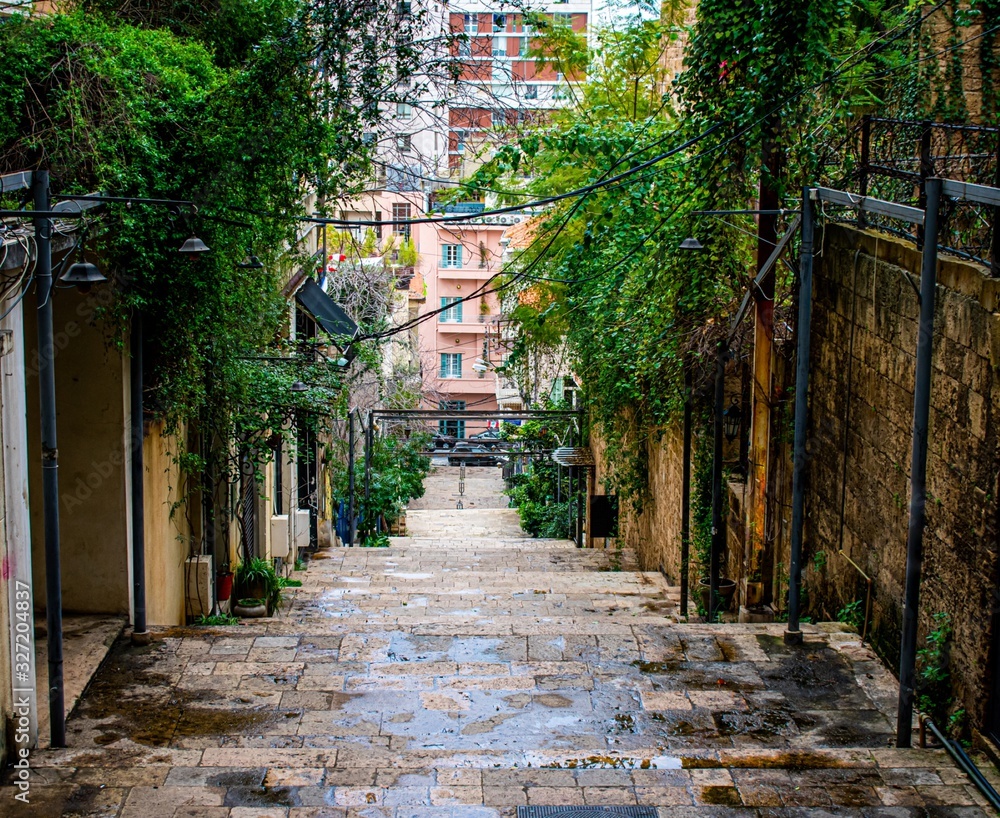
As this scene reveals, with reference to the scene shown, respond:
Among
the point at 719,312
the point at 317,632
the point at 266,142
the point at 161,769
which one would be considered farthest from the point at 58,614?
the point at 719,312

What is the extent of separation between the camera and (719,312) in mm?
10781

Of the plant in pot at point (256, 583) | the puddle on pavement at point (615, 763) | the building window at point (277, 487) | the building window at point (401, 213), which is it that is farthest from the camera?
the building window at point (401, 213)

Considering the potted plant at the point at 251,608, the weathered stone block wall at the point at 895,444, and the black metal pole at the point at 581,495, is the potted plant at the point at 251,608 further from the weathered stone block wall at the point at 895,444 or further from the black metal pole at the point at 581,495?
the black metal pole at the point at 581,495

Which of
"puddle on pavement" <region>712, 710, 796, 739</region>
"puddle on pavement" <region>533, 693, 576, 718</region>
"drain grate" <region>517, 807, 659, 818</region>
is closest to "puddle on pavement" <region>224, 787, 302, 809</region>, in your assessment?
"drain grate" <region>517, 807, 659, 818</region>

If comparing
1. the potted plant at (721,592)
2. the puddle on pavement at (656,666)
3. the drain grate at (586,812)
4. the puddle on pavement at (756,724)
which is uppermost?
the drain grate at (586,812)

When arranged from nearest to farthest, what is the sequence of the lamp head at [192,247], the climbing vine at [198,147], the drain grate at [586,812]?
the drain grate at [586,812] → the lamp head at [192,247] → the climbing vine at [198,147]

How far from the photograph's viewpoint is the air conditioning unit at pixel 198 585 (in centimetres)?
1018

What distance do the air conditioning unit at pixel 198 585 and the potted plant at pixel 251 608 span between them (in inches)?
14.8

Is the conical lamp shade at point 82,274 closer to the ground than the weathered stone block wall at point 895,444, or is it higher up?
higher up

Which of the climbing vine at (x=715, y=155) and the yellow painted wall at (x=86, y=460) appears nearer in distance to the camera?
the yellow painted wall at (x=86, y=460)

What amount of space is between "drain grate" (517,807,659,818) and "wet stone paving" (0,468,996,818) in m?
0.03

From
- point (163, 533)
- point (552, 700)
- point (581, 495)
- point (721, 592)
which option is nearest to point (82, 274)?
point (552, 700)

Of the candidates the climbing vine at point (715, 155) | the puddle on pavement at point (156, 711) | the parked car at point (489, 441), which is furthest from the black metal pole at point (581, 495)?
the parked car at point (489, 441)

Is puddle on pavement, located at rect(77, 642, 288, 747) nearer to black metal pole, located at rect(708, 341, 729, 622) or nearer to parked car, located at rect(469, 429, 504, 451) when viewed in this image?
black metal pole, located at rect(708, 341, 729, 622)
